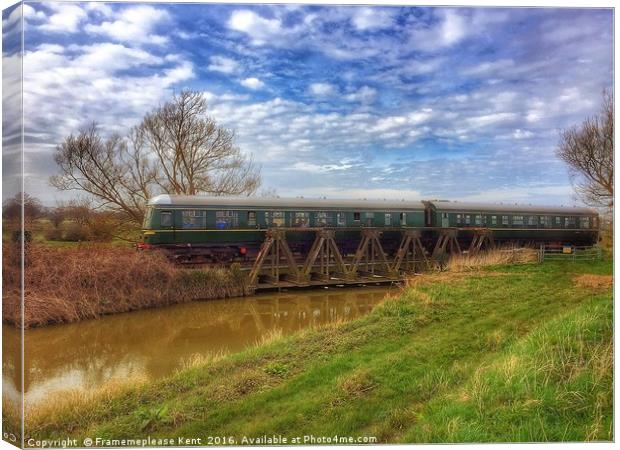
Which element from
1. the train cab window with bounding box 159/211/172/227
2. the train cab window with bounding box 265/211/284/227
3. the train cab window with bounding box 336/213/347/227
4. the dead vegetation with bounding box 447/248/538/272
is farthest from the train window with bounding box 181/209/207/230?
the dead vegetation with bounding box 447/248/538/272

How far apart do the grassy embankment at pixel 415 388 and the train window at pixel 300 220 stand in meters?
9.34

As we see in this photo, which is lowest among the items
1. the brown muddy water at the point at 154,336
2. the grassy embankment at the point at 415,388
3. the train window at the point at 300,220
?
the brown muddy water at the point at 154,336

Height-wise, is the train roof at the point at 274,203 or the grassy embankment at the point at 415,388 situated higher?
the train roof at the point at 274,203

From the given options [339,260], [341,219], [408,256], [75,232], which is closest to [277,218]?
[341,219]

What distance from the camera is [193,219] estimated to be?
16766 mm

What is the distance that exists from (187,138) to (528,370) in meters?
11.5

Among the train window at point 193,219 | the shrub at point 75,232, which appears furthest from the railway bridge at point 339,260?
the shrub at point 75,232

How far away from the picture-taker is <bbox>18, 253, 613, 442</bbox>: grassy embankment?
536 centimetres

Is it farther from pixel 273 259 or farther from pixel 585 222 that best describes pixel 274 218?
pixel 585 222

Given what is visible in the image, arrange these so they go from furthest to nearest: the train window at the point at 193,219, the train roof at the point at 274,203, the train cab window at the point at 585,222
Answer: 1. the train window at the point at 193,219
2. the train roof at the point at 274,203
3. the train cab window at the point at 585,222

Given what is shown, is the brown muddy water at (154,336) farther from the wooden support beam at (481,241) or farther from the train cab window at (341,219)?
the wooden support beam at (481,241)

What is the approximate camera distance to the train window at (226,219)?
16.9 meters

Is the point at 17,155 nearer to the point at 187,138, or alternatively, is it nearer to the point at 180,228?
the point at 187,138

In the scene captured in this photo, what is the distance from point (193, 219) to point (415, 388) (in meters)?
12.0
